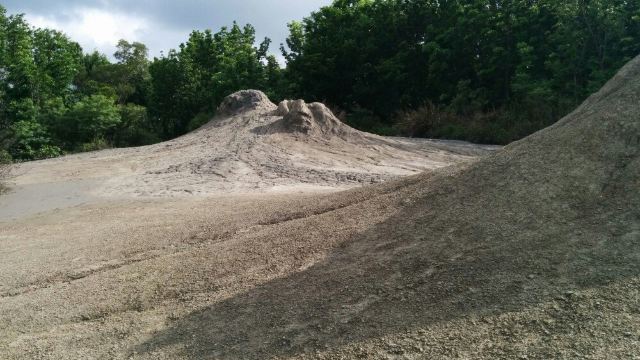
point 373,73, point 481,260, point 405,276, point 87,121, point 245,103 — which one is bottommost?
point 405,276

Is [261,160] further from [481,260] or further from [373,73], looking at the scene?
[373,73]

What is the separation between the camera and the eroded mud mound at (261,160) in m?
12.1

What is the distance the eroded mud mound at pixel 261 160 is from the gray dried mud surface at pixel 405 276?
523cm

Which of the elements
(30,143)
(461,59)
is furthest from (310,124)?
(30,143)

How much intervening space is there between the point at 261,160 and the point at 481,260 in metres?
10.3

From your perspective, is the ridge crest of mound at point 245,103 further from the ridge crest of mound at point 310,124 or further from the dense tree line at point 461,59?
the dense tree line at point 461,59

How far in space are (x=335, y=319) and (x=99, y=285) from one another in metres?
2.79

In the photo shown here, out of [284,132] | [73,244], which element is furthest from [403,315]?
[284,132]

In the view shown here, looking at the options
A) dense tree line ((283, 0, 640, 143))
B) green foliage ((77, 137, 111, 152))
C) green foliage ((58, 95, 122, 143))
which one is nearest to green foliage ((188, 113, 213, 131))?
green foliage ((58, 95, 122, 143))

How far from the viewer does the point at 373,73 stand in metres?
25.0

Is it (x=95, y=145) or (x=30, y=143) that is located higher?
(x=30, y=143)

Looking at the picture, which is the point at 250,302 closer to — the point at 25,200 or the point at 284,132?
the point at 25,200

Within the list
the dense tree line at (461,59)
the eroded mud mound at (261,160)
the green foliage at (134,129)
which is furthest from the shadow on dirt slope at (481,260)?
the green foliage at (134,129)

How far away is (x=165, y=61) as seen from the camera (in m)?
29.8
